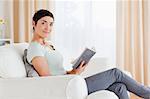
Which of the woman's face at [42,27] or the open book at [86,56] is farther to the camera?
the woman's face at [42,27]

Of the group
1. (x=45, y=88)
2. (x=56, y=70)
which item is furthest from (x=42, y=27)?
(x=45, y=88)

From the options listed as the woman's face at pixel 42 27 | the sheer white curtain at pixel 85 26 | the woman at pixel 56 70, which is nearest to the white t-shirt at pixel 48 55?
the woman at pixel 56 70

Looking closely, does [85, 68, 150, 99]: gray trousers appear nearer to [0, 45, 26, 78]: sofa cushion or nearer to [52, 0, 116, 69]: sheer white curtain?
[0, 45, 26, 78]: sofa cushion

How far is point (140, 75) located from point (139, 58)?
0.23 metres

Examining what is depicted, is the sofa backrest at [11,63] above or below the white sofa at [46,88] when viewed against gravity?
above

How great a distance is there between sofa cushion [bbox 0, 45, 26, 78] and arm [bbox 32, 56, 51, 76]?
12 centimetres

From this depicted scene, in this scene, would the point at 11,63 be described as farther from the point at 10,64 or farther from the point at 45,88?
the point at 45,88

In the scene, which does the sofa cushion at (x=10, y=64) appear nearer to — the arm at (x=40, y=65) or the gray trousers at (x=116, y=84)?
the arm at (x=40, y=65)

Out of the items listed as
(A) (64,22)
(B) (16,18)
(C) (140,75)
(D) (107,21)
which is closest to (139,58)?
(C) (140,75)

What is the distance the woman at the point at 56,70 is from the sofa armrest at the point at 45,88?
0.25 metres

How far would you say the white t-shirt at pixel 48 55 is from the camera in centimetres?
240

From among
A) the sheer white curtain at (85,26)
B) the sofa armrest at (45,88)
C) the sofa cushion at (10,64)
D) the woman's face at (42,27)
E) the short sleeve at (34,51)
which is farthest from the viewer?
the sheer white curtain at (85,26)

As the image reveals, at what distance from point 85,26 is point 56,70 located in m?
1.94

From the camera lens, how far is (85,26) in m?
4.45
